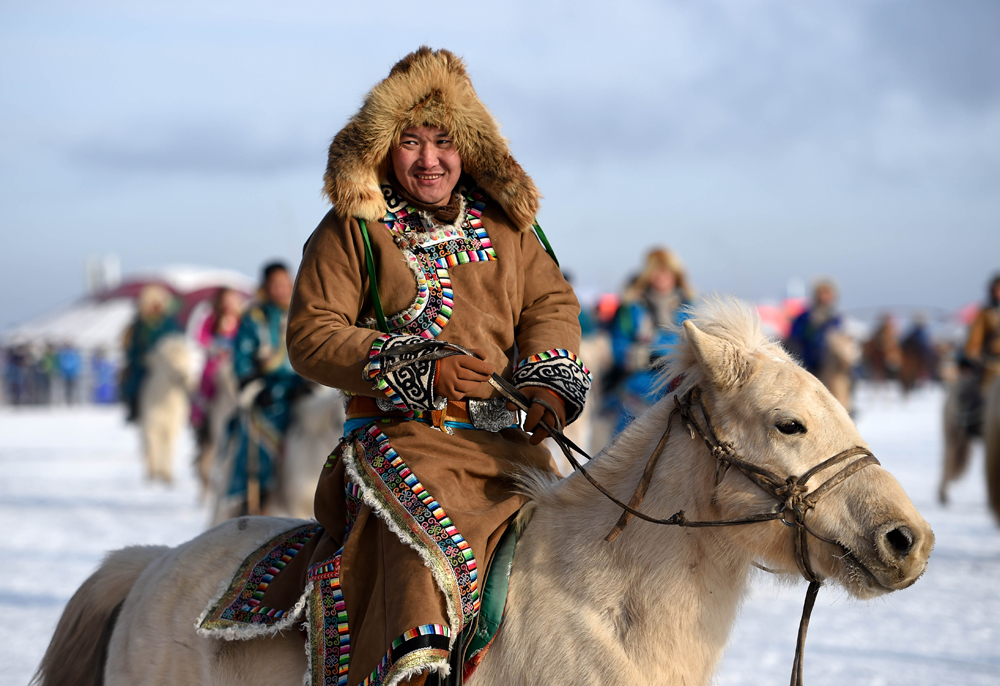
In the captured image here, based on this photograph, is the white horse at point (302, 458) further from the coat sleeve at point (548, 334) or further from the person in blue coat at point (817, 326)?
the person in blue coat at point (817, 326)

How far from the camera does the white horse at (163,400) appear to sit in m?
13.4

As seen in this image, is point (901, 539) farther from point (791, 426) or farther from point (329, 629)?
point (329, 629)

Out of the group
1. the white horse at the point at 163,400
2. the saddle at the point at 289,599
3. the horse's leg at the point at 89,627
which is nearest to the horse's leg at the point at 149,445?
the white horse at the point at 163,400

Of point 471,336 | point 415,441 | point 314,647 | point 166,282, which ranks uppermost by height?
point 471,336

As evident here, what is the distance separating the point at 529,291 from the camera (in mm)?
2811

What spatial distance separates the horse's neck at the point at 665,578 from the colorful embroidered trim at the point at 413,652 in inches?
10.4

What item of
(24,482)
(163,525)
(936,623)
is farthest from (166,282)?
(936,623)

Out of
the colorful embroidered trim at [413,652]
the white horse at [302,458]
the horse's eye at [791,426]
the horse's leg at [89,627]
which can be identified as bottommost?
the white horse at [302,458]

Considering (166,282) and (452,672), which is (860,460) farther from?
(166,282)

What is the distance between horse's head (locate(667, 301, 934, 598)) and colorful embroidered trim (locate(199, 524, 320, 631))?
48.8 inches

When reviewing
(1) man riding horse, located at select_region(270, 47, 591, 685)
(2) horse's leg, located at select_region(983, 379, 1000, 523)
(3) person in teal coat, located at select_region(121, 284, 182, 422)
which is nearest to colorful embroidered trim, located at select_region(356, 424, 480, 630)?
(1) man riding horse, located at select_region(270, 47, 591, 685)

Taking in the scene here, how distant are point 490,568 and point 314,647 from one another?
1.66 ft

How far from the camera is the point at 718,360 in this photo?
2.27 metres

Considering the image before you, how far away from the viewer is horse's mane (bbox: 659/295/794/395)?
236 cm
